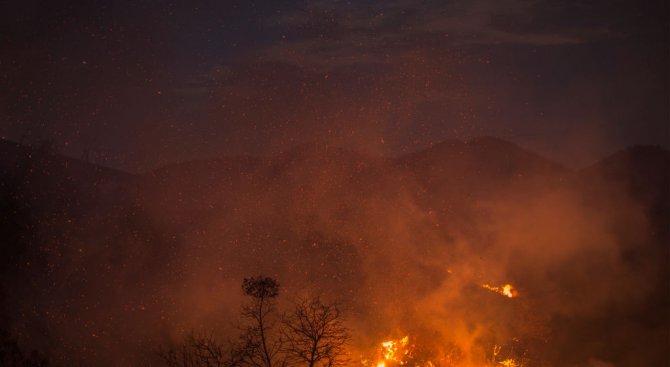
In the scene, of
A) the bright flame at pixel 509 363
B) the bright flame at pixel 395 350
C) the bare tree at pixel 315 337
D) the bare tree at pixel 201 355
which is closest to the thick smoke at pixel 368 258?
the bright flame at pixel 509 363

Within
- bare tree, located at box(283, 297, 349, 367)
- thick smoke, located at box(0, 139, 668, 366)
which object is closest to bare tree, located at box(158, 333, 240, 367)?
bare tree, located at box(283, 297, 349, 367)

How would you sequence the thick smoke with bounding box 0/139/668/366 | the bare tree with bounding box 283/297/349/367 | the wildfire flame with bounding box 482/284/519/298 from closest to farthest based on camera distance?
the bare tree with bounding box 283/297/349/367, the thick smoke with bounding box 0/139/668/366, the wildfire flame with bounding box 482/284/519/298

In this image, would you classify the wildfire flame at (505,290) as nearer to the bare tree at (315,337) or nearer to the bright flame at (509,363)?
the bright flame at (509,363)

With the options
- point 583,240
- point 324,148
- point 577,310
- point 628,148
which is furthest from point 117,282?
point 628,148

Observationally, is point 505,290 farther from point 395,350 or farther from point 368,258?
point 395,350

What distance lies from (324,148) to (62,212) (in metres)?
21.2

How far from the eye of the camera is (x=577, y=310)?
28641 millimetres

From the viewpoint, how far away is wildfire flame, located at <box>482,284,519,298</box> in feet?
92.7

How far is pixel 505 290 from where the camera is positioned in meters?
28.9

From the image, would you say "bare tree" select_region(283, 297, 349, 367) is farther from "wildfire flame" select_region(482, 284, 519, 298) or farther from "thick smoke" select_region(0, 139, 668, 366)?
"wildfire flame" select_region(482, 284, 519, 298)

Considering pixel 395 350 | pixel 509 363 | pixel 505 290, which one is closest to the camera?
pixel 509 363

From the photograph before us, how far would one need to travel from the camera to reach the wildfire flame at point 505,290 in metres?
28.3

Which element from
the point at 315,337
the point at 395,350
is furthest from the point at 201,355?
the point at 395,350

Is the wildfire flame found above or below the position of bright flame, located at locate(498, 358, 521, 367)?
below
